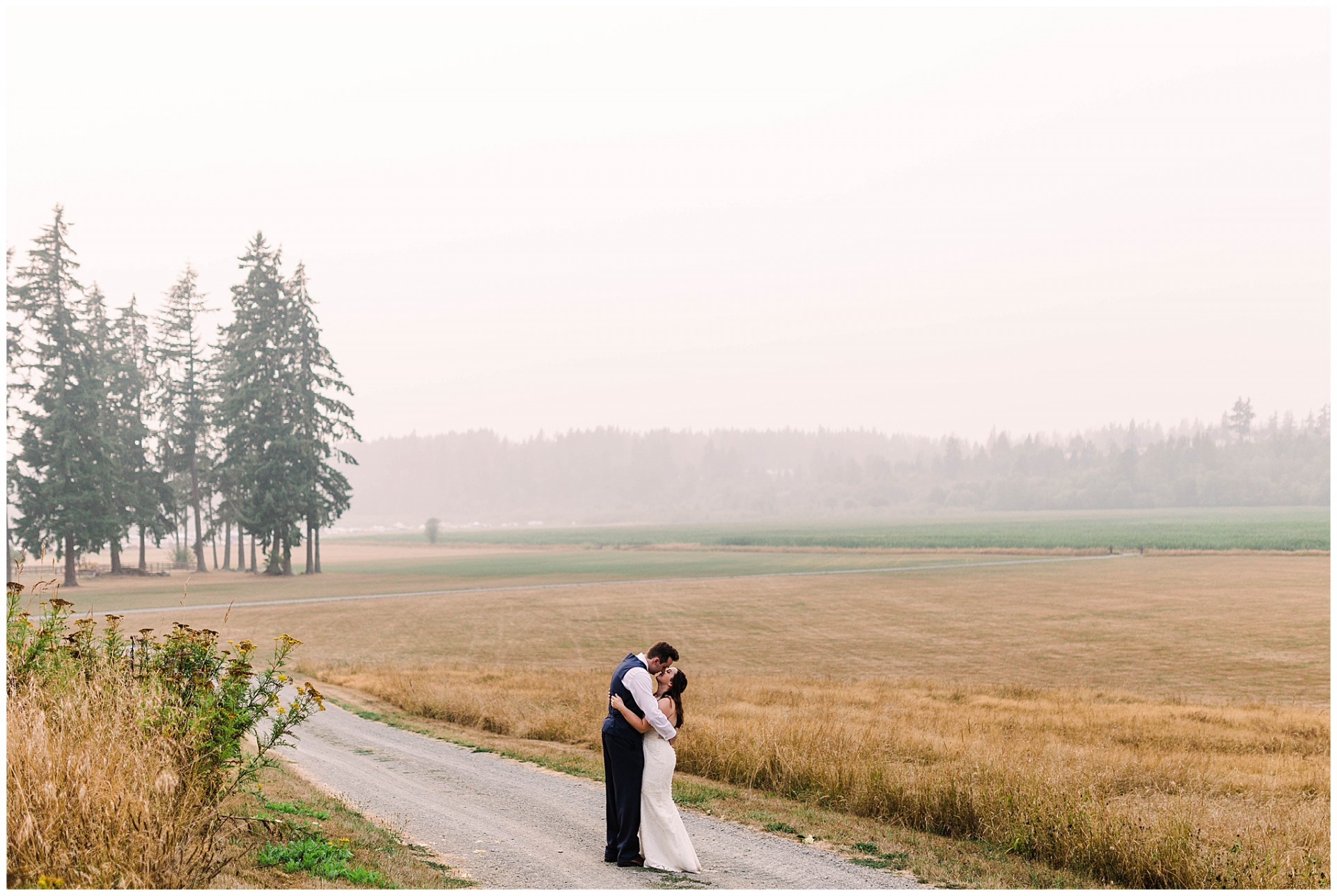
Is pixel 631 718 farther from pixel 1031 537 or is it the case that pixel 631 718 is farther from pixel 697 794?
pixel 1031 537

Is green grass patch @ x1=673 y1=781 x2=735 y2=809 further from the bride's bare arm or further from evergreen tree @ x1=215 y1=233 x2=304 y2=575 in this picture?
evergreen tree @ x1=215 y1=233 x2=304 y2=575

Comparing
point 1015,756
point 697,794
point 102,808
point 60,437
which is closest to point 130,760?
point 102,808

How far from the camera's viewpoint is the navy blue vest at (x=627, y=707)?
10352mm

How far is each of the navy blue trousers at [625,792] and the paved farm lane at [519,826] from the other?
0.23m

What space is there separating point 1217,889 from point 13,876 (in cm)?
1039

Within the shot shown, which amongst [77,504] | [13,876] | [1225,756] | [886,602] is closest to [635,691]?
[13,876]

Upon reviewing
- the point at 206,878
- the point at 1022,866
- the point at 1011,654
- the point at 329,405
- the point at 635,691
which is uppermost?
the point at 329,405

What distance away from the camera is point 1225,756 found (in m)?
19.2

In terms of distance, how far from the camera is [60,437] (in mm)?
63438

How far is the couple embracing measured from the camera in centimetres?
1015

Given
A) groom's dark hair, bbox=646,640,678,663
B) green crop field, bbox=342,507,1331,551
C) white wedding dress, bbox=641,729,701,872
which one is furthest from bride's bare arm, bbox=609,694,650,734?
green crop field, bbox=342,507,1331,551

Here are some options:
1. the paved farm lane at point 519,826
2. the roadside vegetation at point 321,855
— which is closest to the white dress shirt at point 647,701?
the paved farm lane at point 519,826

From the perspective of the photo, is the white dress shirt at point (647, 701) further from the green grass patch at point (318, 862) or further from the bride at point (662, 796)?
the green grass patch at point (318, 862)

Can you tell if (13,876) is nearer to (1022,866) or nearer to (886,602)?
(1022,866)
